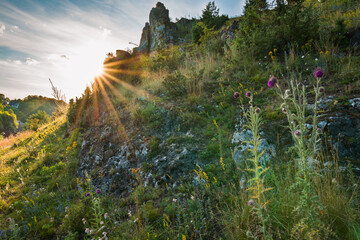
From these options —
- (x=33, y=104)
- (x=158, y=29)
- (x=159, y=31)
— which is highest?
(x=158, y=29)

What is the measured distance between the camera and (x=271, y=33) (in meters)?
6.60

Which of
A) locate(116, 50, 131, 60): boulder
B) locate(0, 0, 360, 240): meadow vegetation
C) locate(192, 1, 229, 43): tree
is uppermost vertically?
locate(192, 1, 229, 43): tree

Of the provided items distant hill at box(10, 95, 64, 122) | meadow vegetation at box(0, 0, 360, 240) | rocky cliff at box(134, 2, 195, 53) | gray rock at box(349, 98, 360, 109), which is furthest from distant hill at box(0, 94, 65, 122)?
gray rock at box(349, 98, 360, 109)

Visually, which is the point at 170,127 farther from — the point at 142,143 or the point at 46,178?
the point at 46,178

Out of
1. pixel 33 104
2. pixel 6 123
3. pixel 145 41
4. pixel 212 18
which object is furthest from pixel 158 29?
pixel 33 104

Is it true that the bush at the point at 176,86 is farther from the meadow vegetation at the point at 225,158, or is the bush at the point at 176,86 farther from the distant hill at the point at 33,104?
the distant hill at the point at 33,104

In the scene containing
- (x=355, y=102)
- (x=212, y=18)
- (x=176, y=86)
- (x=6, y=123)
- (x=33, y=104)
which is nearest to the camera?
(x=355, y=102)

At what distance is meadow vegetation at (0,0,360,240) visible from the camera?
1654mm

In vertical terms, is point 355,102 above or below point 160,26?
below

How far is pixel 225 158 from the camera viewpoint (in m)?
3.27

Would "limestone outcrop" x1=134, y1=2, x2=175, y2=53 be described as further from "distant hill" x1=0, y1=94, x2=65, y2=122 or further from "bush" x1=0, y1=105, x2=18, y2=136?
"distant hill" x1=0, y1=94, x2=65, y2=122

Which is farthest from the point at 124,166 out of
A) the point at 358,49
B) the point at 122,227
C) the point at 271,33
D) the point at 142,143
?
the point at 358,49

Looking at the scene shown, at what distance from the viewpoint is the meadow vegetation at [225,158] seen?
165 cm

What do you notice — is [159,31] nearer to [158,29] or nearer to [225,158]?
[158,29]
